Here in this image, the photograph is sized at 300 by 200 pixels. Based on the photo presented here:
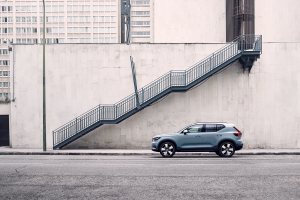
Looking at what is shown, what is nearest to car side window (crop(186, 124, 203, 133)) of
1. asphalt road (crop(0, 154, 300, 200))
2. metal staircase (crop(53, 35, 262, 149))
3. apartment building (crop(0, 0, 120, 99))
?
asphalt road (crop(0, 154, 300, 200))

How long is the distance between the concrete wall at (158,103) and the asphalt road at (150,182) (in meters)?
8.55

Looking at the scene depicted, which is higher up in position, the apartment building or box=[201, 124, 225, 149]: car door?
the apartment building

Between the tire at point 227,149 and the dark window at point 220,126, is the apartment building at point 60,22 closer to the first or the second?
the dark window at point 220,126

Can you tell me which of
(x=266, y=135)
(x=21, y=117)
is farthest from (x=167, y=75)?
Result: (x=21, y=117)

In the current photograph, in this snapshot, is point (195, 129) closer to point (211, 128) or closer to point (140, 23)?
point (211, 128)

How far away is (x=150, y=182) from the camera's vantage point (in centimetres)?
844

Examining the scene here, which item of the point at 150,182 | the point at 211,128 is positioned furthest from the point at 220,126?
the point at 150,182

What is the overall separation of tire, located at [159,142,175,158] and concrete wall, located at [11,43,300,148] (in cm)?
530

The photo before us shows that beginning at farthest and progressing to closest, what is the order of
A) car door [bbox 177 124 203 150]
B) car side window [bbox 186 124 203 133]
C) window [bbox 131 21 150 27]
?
window [bbox 131 21 150 27], car side window [bbox 186 124 203 133], car door [bbox 177 124 203 150]

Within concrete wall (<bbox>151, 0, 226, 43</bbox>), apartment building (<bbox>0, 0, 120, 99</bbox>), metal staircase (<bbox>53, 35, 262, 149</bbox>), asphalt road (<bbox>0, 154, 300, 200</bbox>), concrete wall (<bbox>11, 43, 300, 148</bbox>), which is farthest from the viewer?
apartment building (<bbox>0, 0, 120, 99</bbox>)

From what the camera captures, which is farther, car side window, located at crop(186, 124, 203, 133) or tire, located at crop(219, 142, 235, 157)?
car side window, located at crop(186, 124, 203, 133)

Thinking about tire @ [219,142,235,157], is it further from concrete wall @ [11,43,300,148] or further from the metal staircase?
concrete wall @ [11,43,300,148]

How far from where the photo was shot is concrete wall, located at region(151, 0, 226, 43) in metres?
30.2

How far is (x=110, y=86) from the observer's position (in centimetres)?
2009
